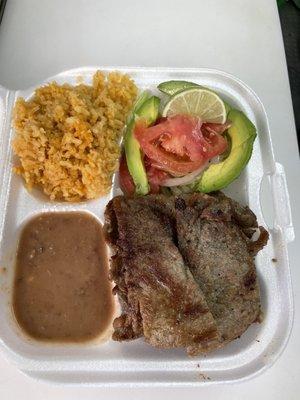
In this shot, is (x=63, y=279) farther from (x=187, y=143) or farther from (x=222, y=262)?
(x=187, y=143)

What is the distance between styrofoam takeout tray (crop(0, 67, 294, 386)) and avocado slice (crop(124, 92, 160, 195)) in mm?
192

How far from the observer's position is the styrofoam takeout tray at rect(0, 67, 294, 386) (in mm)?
1927

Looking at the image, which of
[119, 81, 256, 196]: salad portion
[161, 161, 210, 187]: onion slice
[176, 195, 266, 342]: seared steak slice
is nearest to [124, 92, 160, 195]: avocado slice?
[119, 81, 256, 196]: salad portion

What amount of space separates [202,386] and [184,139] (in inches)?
42.5

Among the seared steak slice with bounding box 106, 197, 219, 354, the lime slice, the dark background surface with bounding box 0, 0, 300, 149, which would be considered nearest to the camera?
the seared steak slice with bounding box 106, 197, 219, 354

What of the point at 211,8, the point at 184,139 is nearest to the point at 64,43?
the point at 211,8

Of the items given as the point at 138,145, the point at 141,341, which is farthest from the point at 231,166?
the point at 141,341

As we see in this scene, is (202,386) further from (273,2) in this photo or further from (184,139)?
(273,2)

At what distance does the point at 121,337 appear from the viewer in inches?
73.4

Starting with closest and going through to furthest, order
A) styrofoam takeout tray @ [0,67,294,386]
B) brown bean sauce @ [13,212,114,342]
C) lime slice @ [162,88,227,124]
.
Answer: styrofoam takeout tray @ [0,67,294,386], brown bean sauce @ [13,212,114,342], lime slice @ [162,88,227,124]

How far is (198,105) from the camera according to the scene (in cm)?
220

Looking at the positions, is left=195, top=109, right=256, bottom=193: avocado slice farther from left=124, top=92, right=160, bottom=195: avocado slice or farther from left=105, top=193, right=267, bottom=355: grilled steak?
left=124, top=92, right=160, bottom=195: avocado slice

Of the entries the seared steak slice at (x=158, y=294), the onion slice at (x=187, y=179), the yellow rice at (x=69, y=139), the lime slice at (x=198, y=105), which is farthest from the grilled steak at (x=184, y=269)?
the lime slice at (x=198, y=105)

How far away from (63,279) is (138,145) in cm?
72
